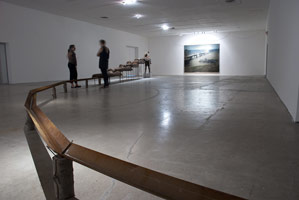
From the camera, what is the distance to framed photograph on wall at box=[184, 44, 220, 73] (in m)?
18.6

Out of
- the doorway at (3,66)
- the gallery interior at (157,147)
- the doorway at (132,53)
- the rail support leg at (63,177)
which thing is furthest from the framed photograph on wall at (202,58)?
the rail support leg at (63,177)

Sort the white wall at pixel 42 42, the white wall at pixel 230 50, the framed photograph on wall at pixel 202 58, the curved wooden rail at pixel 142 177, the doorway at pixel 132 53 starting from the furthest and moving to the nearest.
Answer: the framed photograph on wall at pixel 202 58, the doorway at pixel 132 53, the white wall at pixel 230 50, the white wall at pixel 42 42, the curved wooden rail at pixel 142 177

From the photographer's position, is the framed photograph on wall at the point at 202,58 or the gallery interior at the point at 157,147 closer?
the gallery interior at the point at 157,147

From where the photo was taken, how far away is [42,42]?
11023 millimetres

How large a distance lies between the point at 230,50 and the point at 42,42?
13138 mm

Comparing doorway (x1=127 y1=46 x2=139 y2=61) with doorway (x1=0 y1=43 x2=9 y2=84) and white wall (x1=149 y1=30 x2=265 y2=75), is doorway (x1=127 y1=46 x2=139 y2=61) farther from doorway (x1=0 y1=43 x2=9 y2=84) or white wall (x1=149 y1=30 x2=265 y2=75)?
doorway (x1=0 y1=43 x2=9 y2=84)

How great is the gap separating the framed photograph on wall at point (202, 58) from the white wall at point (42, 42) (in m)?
7.86

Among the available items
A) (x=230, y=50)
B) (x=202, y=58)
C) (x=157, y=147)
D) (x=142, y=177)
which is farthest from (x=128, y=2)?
(x=230, y=50)

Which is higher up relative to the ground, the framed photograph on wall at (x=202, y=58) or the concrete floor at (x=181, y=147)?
the framed photograph on wall at (x=202, y=58)

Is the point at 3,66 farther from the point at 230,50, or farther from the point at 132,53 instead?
the point at 230,50

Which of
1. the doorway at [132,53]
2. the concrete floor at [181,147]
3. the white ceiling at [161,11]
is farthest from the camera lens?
the doorway at [132,53]

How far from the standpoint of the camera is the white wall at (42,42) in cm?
982

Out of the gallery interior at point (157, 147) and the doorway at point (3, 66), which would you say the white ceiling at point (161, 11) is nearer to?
the doorway at point (3, 66)

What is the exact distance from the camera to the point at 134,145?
2.31 metres
